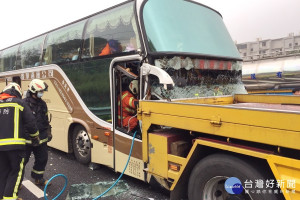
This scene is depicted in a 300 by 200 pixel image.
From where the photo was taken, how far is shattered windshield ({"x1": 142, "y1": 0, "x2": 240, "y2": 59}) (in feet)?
11.6

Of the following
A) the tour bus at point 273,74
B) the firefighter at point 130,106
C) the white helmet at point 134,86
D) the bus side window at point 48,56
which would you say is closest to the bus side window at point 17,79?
the bus side window at point 48,56

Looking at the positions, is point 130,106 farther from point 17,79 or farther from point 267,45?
point 267,45

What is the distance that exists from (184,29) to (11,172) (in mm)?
3229

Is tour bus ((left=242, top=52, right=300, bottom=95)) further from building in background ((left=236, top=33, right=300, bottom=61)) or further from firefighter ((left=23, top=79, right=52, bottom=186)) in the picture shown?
building in background ((left=236, top=33, right=300, bottom=61))

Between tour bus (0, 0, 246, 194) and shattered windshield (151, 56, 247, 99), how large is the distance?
0.01m

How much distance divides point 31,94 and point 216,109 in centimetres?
313

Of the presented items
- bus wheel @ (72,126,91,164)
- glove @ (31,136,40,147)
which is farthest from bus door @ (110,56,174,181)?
glove @ (31,136,40,147)

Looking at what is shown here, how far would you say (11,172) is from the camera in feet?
10.9

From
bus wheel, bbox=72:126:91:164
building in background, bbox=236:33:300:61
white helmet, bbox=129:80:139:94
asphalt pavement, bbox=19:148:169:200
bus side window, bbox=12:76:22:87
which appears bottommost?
asphalt pavement, bbox=19:148:169:200

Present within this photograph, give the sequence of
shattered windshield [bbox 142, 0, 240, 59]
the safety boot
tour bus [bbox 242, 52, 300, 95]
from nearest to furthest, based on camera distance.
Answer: shattered windshield [bbox 142, 0, 240, 59] → the safety boot → tour bus [bbox 242, 52, 300, 95]

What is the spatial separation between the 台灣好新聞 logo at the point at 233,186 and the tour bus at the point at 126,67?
1333mm

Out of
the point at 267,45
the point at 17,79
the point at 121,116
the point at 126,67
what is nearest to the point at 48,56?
the point at 17,79

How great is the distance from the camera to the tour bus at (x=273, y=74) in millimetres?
9656

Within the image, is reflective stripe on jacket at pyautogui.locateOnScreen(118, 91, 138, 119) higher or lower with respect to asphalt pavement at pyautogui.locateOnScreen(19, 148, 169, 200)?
higher
